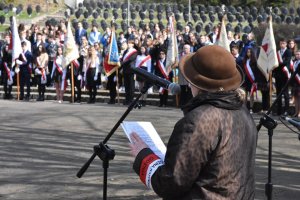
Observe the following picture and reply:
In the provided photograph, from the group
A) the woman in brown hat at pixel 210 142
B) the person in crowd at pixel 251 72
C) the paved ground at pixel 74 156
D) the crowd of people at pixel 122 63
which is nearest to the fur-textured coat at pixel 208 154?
the woman in brown hat at pixel 210 142

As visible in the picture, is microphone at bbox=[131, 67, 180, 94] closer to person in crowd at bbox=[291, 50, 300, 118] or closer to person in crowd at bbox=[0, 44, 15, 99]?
person in crowd at bbox=[291, 50, 300, 118]

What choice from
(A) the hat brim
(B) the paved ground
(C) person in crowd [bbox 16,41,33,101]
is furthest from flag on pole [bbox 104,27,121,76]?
(A) the hat brim

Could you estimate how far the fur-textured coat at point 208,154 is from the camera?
3.92 m

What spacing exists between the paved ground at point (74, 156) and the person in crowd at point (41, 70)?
10.4 feet

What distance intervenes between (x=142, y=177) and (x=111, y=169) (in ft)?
23.0

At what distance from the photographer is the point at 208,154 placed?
3.95 meters

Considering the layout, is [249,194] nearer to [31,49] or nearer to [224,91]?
[224,91]

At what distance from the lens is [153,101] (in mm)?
22531

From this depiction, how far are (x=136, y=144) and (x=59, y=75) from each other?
62.9 feet

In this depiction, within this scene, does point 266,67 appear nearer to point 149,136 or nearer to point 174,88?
point 174,88

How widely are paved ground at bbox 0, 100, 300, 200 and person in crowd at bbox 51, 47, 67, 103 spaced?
2908mm

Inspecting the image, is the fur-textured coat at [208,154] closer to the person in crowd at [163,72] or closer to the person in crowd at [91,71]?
the person in crowd at [163,72]

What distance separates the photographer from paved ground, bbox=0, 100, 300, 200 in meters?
9.69

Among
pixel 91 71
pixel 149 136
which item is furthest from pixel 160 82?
pixel 91 71
